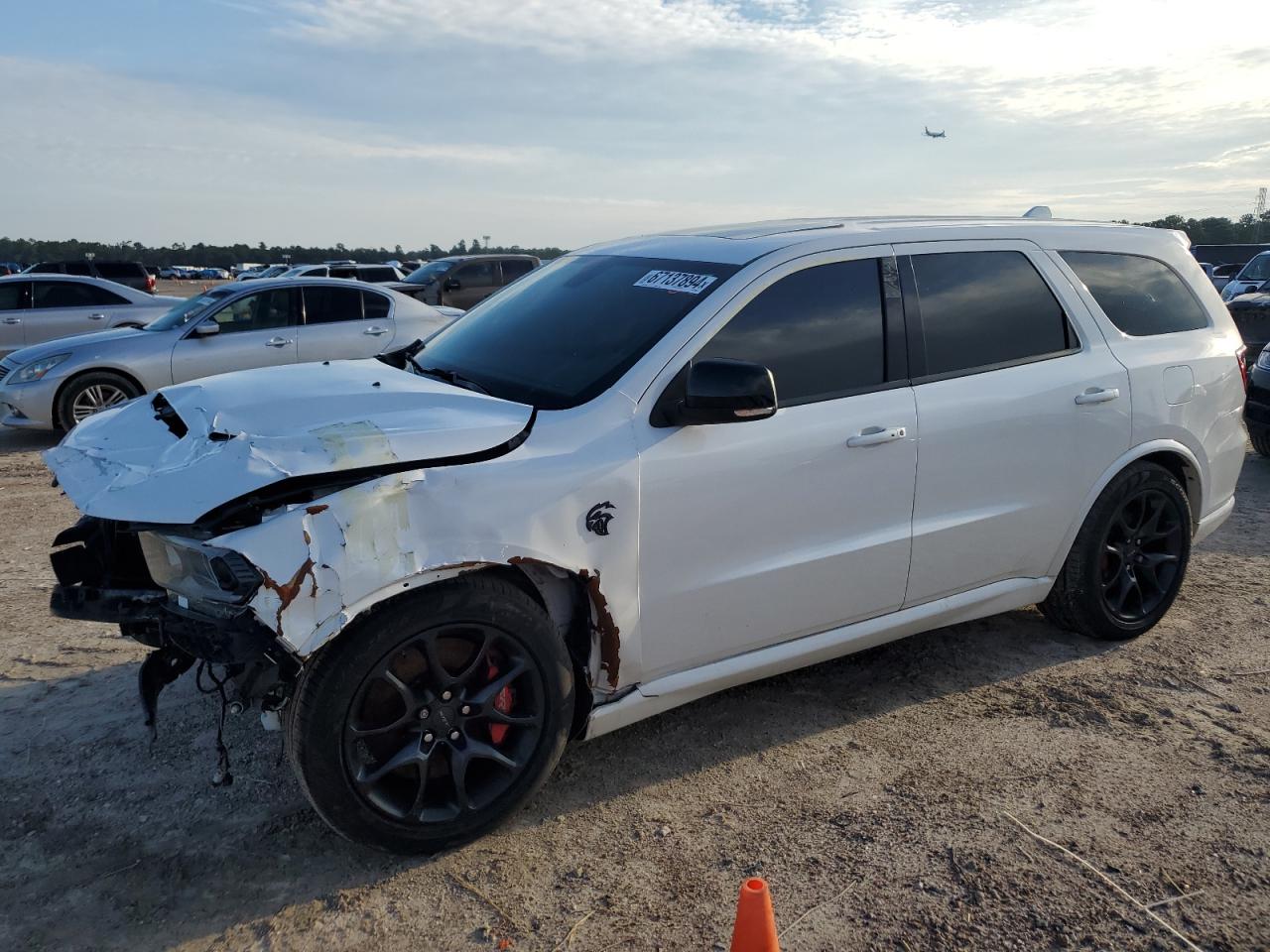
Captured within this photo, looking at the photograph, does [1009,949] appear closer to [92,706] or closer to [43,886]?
[43,886]

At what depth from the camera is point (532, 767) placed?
3.19 m

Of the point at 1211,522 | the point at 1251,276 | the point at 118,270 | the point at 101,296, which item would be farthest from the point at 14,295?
the point at 1251,276

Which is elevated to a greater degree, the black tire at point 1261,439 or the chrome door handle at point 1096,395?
the chrome door handle at point 1096,395

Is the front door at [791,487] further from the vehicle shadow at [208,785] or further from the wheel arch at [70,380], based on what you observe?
the wheel arch at [70,380]

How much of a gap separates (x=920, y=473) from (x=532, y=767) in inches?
71.1

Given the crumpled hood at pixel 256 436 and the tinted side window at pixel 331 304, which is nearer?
the crumpled hood at pixel 256 436

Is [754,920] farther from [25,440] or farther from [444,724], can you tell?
[25,440]

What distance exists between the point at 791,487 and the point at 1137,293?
2.37m

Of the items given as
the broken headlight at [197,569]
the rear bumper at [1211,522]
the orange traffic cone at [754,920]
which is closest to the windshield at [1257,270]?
the rear bumper at [1211,522]

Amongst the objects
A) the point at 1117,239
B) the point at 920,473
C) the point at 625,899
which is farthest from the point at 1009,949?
the point at 1117,239

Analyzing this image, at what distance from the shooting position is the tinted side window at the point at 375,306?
10875 millimetres

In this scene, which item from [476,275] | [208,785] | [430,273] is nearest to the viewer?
[208,785]

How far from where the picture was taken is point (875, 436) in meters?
3.67

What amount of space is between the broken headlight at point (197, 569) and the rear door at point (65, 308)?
11.8 m
